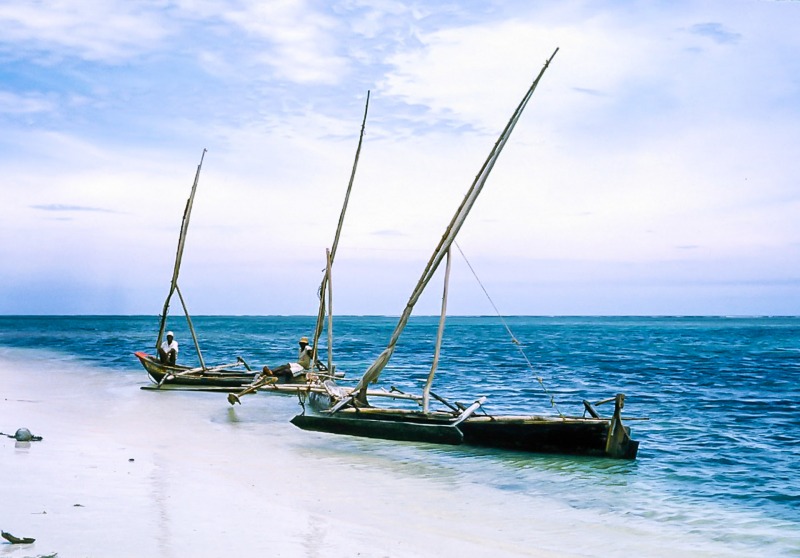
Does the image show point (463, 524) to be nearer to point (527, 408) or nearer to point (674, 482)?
point (674, 482)

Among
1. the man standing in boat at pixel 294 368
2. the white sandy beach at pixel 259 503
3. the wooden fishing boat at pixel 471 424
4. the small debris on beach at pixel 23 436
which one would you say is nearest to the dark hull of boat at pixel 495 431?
the wooden fishing boat at pixel 471 424

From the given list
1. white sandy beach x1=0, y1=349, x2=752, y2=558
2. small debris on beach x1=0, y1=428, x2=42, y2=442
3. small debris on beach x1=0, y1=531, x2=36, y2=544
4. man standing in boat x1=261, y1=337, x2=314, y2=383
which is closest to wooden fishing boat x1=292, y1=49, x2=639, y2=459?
white sandy beach x1=0, y1=349, x2=752, y2=558

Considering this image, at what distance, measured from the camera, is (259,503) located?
10.8 meters

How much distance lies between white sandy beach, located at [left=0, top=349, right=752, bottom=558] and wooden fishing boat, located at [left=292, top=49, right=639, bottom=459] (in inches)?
22.4

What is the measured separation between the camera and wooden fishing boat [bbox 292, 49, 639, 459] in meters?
15.1

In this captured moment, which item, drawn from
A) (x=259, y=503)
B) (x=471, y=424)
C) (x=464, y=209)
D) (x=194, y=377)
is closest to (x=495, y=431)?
(x=471, y=424)

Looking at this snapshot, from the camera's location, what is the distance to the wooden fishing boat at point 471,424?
1509 cm

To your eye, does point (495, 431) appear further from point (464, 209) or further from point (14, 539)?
point (14, 539)

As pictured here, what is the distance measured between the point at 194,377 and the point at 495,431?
1344 cm

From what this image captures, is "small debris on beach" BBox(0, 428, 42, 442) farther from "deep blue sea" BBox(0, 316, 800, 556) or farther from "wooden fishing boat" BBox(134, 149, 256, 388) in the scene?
"wooden fishing boat" BBox(134, 149, 256, 388)

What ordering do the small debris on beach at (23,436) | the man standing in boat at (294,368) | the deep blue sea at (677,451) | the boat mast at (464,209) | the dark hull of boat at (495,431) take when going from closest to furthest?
the deep blue sea at (677,451)
the small debris on beach at (23,436)
the dark hull of boat at (495,431)
the boat mast at (464,209)
the man standing in boat at (294,368)

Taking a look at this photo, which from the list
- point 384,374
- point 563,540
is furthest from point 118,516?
point 384,374

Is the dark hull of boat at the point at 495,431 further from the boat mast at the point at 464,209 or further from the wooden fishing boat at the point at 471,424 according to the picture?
the boat mast at the point at 464,209

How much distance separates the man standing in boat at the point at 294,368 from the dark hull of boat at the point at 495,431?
6.55m
